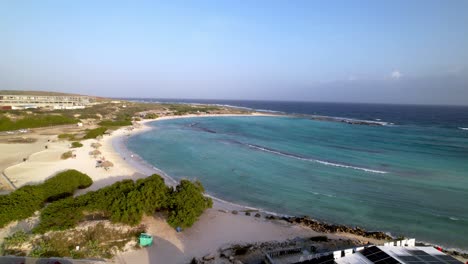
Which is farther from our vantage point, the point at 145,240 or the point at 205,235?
the point at 205,235

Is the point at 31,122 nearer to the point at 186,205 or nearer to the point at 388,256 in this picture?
the point at 186,205

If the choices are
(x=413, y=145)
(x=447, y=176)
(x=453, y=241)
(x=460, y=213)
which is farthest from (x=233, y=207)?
(x=413, y=145)

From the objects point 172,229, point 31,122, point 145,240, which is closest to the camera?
point 145,240

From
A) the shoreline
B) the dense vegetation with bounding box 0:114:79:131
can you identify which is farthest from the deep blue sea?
the dense vegetation with bounding box 0:114:79:131

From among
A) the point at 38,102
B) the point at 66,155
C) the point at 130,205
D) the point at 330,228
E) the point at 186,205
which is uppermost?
the point at 38,102

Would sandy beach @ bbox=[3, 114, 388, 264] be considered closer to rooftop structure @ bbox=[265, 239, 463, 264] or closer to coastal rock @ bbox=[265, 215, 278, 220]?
coastal rock @ bbox=[265, 215, 278, 220]

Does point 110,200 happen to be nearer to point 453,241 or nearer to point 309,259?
point 309,259

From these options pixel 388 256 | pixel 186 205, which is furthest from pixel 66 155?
pixel 388 256
